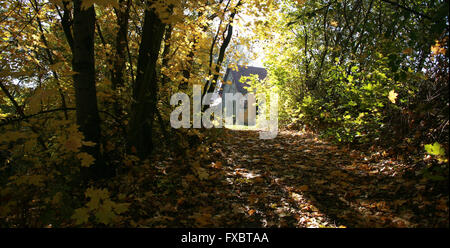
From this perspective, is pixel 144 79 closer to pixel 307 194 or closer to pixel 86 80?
pixel 86 80

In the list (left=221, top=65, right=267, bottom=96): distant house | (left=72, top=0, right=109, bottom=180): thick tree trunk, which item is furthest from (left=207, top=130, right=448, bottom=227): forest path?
(left=221, top=65, right=267, bottom=96): distant house

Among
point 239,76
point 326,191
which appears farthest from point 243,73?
point 326,191

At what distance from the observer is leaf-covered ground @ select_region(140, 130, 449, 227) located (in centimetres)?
322

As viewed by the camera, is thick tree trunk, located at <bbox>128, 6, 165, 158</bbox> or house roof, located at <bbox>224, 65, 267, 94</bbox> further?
house roof, located at <bbox>224, 65, 267, 94</bbox>

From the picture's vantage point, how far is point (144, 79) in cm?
488

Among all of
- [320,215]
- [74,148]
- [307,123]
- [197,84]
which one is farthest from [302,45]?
[74,148]

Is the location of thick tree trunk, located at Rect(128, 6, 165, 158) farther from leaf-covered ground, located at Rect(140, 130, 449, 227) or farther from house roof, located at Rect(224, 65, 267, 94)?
house roof, located at Rect(224, 65, 267, 94)

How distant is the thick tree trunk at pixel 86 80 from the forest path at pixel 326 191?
2.17m

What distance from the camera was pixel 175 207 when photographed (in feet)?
12.8

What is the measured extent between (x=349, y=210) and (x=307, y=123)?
6103 mm

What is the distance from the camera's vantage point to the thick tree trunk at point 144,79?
4.88 metres

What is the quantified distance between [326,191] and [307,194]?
32cm
